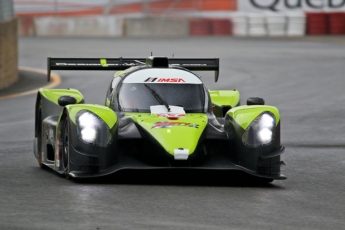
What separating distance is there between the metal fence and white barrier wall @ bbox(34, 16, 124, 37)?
18106 mm

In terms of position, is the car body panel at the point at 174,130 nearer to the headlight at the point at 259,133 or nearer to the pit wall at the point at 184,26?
the headlight at the point at 259,133

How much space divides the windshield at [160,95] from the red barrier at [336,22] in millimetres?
29843

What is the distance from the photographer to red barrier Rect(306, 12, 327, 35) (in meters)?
41.1

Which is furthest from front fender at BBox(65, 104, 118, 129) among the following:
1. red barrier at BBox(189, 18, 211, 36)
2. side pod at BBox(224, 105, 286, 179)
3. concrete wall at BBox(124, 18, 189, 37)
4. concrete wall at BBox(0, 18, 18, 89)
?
concrete wall at BBox(124, 18, 189, 37)

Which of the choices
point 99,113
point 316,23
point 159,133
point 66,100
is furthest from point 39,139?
point 316,23

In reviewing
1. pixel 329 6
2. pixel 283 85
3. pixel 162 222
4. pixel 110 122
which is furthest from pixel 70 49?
pixel 162 222

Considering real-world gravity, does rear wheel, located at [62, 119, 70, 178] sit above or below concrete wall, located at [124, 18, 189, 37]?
above

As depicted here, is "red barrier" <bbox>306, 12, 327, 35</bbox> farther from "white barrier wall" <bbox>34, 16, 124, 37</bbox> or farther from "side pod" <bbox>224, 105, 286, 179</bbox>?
"side pod" <bbox>224, 105, 286, 179</bbox>

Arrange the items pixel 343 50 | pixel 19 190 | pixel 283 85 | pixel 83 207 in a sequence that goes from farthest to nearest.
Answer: pixel 343 50
pixel 283 85
pixel 19 190
pixel 83 207

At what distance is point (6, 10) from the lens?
2312 cm

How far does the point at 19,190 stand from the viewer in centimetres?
970

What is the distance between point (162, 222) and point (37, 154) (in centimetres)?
426

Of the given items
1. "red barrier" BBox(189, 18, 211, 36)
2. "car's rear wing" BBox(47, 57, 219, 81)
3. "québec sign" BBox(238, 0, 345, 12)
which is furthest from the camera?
"québec sign" BBox(238, 0, 345, 12)

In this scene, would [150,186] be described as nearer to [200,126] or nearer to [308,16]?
[200,126]
